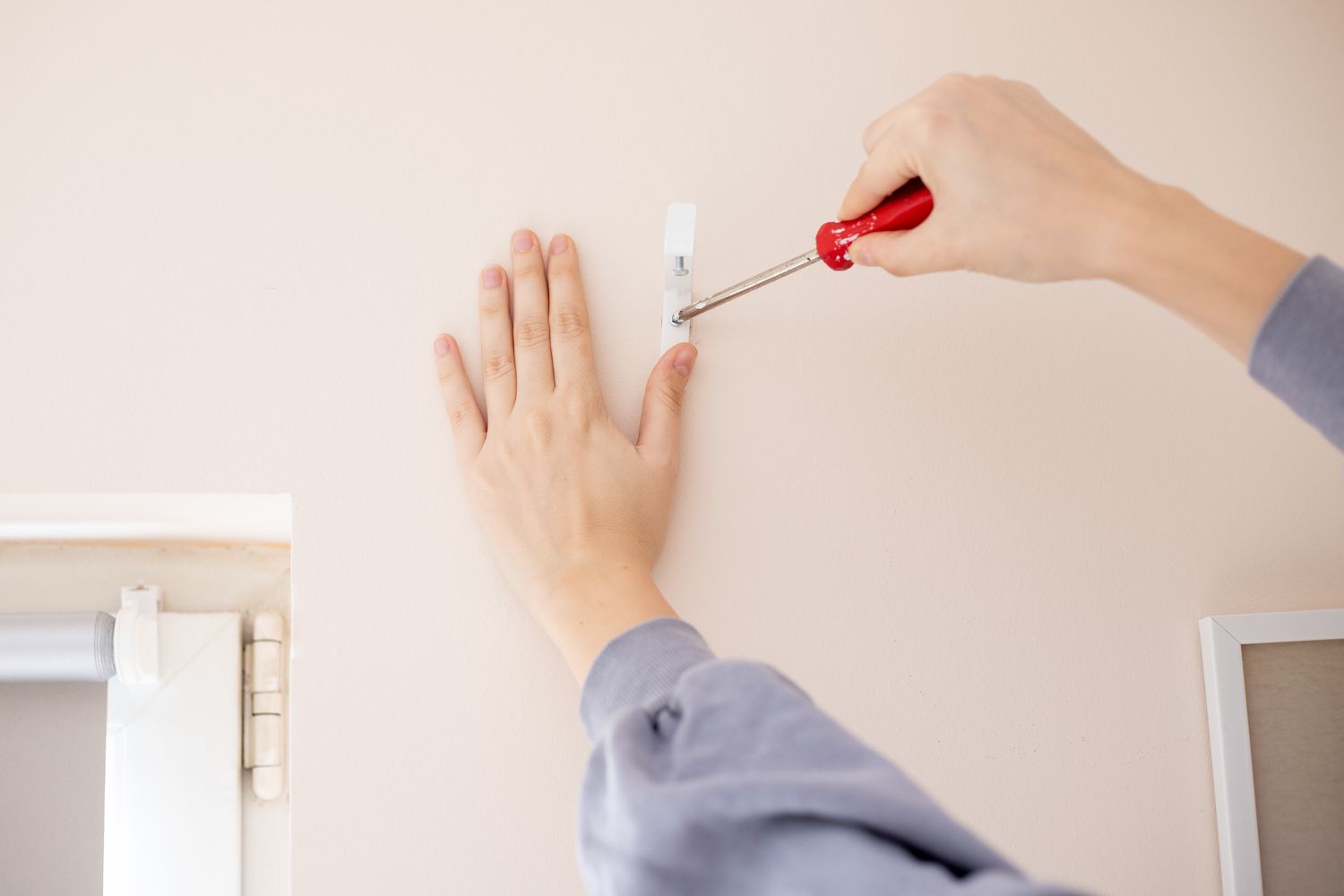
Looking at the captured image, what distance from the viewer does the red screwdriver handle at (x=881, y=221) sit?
0.64m

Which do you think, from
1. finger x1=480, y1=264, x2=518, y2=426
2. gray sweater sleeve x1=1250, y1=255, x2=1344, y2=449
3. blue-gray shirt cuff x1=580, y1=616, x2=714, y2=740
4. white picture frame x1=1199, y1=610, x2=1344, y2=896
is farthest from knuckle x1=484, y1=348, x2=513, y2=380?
white picture frame x1=1199, y1=610, x2=1344, y2=896

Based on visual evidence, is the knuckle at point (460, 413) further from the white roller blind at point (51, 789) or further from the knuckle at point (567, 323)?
the white roller blind at point (51, 789)

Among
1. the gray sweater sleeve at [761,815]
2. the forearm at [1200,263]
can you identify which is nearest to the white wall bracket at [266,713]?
the gray sweater sleeve at [761,815]

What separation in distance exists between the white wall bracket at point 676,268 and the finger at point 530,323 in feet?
0.31

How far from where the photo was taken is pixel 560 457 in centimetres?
72

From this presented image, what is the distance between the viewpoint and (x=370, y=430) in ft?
2.55

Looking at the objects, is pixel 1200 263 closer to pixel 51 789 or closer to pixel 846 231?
pixel 846 231

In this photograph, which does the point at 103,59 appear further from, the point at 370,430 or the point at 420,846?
the point at 420,846

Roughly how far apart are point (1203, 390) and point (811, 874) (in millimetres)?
656

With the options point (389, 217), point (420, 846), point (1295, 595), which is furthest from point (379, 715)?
point (1295, 595)

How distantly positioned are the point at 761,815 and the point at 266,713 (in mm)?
731

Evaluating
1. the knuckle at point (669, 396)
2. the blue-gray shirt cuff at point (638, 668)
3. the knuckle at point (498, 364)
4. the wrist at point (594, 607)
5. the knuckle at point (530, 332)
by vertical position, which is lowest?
the blue-gray shirt cuff at point (638, 668)

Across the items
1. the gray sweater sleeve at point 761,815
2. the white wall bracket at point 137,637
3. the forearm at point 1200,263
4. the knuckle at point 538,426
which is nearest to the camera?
the gray sweater sleeve at point 761,815

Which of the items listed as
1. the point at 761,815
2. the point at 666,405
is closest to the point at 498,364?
the point at 666,405
